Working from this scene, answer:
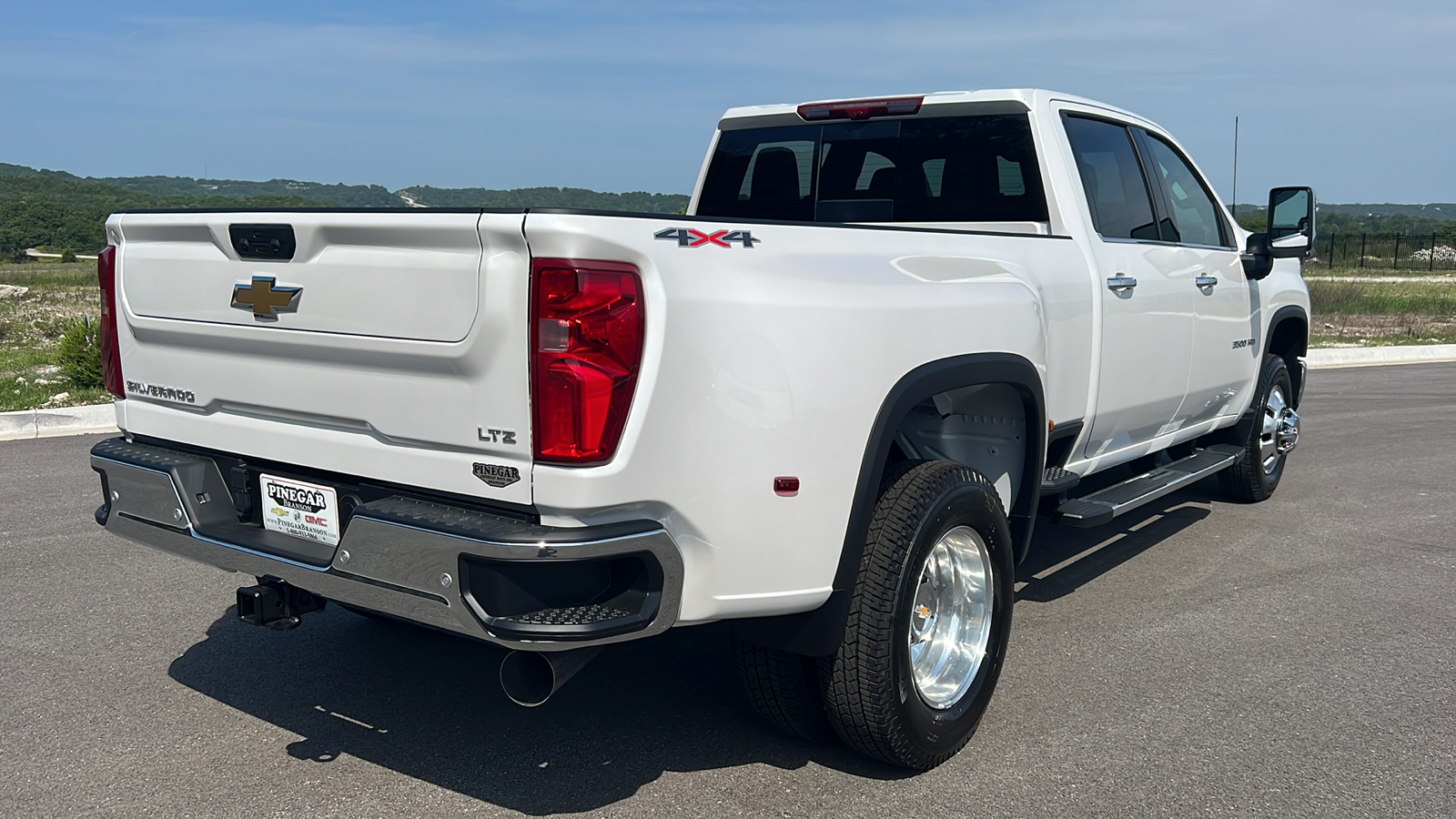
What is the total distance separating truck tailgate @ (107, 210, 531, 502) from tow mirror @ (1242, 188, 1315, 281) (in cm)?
465

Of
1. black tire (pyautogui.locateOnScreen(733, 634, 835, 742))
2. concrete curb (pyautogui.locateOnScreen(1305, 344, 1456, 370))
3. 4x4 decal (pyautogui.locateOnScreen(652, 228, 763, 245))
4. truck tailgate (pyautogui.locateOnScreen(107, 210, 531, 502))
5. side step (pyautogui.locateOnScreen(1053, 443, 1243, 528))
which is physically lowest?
concrete curb (pyautogui.locateOnScreen(1305, 344, 1456, 370))

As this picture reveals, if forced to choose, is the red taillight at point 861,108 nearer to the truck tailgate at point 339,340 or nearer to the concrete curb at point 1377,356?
the truck tailgate at point 339,340

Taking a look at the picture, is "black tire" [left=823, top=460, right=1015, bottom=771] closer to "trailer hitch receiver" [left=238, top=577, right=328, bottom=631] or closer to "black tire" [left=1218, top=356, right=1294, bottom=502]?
"trailer hitch receiver" [left=238, top=577, right=328, bottom=631]

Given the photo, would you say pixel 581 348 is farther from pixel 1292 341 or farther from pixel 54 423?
pixel 54 423

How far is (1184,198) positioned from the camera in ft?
19.3

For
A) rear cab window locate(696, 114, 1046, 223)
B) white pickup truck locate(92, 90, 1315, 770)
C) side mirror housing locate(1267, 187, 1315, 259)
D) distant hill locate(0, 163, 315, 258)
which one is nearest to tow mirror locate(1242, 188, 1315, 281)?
side mirror housing locate(1267, 187, 1315, 259)

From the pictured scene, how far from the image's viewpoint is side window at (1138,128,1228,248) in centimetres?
568

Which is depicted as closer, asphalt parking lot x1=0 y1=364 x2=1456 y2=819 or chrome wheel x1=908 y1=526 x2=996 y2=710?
asphalt parking lot x1=0 y1=364 x2=1456 y2=819

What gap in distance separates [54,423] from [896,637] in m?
8.42

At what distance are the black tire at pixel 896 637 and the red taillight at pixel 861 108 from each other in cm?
203

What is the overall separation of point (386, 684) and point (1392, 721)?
3.39m

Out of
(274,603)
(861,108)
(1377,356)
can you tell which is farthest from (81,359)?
(1377,356)

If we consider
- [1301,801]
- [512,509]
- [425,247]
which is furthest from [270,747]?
[1301,801]

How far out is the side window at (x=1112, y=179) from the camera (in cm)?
499
